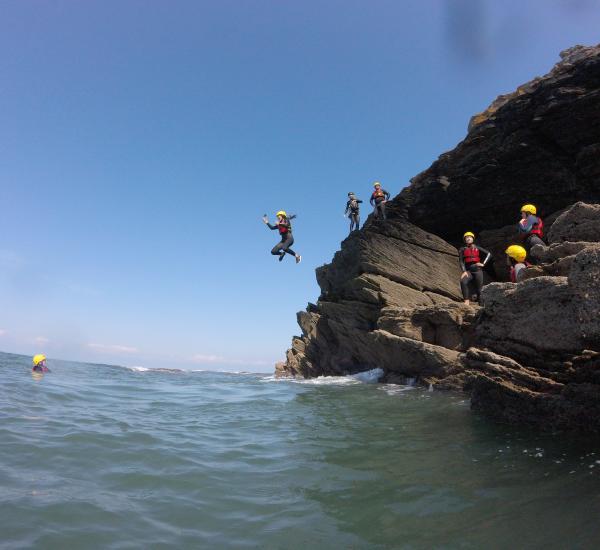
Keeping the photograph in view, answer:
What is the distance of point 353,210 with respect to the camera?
2672 cm

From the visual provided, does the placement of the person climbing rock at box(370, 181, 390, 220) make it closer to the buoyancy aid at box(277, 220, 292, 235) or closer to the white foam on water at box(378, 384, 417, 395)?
the buoyancy aid at box(277, 220, 292, 235)

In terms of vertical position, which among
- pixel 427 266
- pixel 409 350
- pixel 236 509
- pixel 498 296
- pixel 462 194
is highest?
pixel 462 194

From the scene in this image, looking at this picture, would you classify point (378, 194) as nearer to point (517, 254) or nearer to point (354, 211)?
point (354, 211)

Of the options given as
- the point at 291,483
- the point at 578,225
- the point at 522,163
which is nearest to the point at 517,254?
the point at 578,225

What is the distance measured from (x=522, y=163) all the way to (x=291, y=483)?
19653 millimetres

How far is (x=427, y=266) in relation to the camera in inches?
886

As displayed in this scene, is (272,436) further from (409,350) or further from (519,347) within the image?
(409,350)

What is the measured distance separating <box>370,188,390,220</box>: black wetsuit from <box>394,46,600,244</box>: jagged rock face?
105 centimetres

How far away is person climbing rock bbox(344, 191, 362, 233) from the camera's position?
1041 inches

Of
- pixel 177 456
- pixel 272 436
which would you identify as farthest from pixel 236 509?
pixel 272 436

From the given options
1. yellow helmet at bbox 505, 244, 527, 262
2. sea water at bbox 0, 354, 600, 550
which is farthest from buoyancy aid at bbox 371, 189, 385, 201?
sea water at bbox 0, 354, 600, 550

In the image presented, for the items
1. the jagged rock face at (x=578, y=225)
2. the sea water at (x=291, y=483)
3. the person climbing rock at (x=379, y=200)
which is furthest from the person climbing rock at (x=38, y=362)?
the jagged rock face at (x=578, y=225)

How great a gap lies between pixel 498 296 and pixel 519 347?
1336mm

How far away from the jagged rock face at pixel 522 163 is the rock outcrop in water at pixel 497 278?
55 millimetres
